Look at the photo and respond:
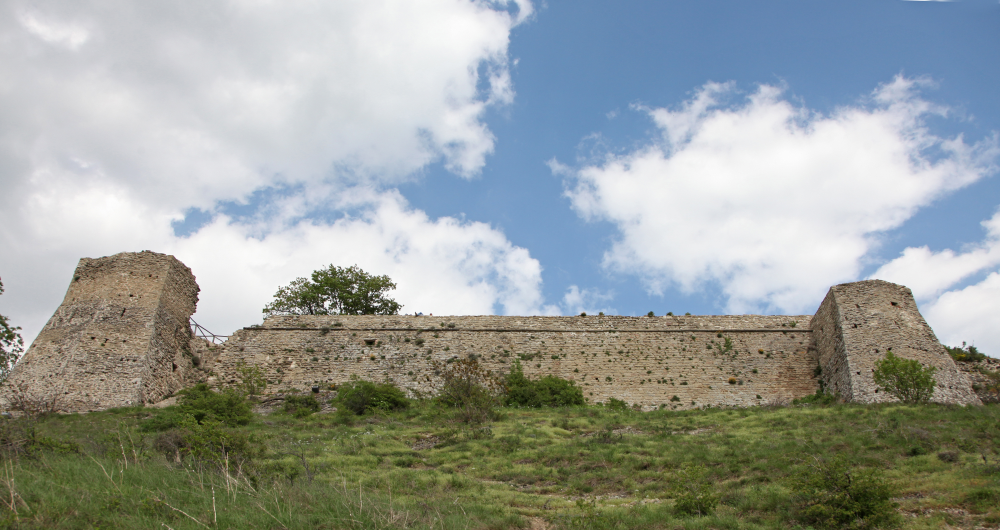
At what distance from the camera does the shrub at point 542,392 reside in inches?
Answer: 815

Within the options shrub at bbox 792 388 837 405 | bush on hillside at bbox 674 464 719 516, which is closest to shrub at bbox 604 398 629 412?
shrub at bbox 792 388 837 405

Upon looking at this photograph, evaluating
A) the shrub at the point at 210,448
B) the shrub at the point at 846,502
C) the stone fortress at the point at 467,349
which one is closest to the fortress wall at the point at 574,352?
the stone fortress at the point at 467,349

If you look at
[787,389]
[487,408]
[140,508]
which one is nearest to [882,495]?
[140,508]

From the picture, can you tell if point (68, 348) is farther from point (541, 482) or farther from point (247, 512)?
point (541, 482)

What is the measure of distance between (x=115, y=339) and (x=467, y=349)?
12.7 meters

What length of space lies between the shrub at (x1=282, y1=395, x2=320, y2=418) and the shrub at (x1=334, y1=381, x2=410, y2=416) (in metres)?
0.84

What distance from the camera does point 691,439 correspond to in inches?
540

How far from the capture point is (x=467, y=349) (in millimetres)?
24094

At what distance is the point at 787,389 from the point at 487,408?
12.6 metres

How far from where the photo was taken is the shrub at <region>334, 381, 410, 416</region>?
61.3ft

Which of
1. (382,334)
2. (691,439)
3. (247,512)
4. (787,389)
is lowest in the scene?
(247,512)

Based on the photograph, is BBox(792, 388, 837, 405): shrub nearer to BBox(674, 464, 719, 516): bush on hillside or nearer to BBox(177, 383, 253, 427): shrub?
BBox(674, 464, 719, 516): bush on hillside

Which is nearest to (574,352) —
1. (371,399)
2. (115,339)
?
(371,399)

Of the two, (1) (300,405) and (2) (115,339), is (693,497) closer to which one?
(1) (300,405)
